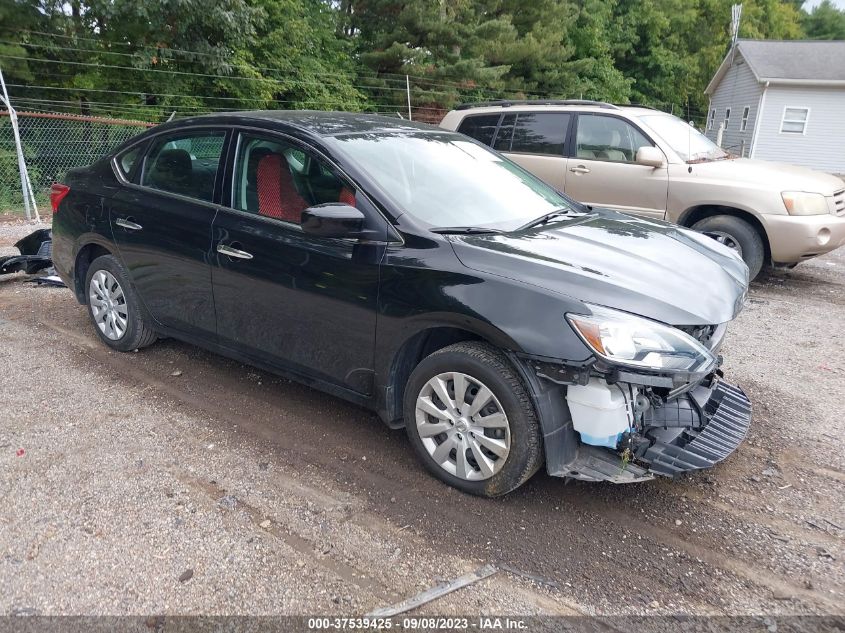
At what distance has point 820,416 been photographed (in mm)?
4066

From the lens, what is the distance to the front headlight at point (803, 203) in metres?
6.53

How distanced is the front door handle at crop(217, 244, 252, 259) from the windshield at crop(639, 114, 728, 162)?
212 inches

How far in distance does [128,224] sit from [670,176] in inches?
216

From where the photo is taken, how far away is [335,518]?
9.82ft

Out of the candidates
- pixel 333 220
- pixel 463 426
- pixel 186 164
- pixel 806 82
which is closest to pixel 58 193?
pixel 186 164

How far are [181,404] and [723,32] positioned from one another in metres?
48.8

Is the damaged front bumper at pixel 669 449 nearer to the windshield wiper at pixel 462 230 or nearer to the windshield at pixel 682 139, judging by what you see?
the windshield wiper at pixel 462 230

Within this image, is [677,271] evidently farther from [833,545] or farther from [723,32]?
[723,32]

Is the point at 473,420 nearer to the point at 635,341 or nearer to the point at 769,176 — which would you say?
the point at 635,341

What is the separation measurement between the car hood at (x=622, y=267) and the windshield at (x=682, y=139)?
3934 mm

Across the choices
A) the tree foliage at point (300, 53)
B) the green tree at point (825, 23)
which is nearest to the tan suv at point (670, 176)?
the tree foliage at point (300, 53)

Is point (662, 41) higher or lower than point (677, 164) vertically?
higher

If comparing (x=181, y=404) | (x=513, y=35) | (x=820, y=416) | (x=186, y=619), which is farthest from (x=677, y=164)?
(x=513, y=35)

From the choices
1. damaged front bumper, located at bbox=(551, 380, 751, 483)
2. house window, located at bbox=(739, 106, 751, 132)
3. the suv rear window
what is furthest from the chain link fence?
house window, located at bbox=(739, 106, 751, 132)
